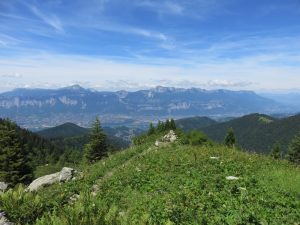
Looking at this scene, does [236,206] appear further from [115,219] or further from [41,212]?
[41,212]

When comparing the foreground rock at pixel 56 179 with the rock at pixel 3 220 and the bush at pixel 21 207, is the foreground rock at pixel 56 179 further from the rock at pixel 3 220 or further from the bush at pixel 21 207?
the rock at pixel 3 220

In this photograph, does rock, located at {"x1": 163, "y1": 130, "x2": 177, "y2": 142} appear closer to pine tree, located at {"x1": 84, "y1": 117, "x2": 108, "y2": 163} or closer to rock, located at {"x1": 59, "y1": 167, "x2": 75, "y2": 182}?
rock, located at {"x1": 59, "y1": 167, "x2": 75, "y2": 182}

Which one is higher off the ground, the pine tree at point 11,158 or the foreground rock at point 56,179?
the foreground rock at point 56,179

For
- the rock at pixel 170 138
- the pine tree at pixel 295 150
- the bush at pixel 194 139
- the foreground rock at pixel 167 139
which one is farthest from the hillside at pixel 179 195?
the pine tree at pixel 295 150

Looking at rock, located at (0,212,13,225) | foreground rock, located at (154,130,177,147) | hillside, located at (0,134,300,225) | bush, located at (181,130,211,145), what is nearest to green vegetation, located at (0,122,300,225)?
hillside, located at (0,134,300,225)

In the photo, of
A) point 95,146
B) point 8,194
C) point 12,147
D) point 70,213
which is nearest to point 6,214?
point 8,194

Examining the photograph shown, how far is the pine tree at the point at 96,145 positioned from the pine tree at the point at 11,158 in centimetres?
1901

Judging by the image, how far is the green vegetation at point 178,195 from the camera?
35.7 feet

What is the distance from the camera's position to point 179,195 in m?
13.9

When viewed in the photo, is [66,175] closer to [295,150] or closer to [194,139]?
[194,139]

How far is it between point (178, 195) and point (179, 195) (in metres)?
0.07

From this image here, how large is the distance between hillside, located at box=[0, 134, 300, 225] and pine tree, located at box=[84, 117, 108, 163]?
47.0m

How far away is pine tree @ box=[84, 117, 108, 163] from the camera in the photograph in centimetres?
6994

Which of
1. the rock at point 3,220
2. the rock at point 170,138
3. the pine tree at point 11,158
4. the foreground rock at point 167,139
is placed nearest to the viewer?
the rock at point 3,220
